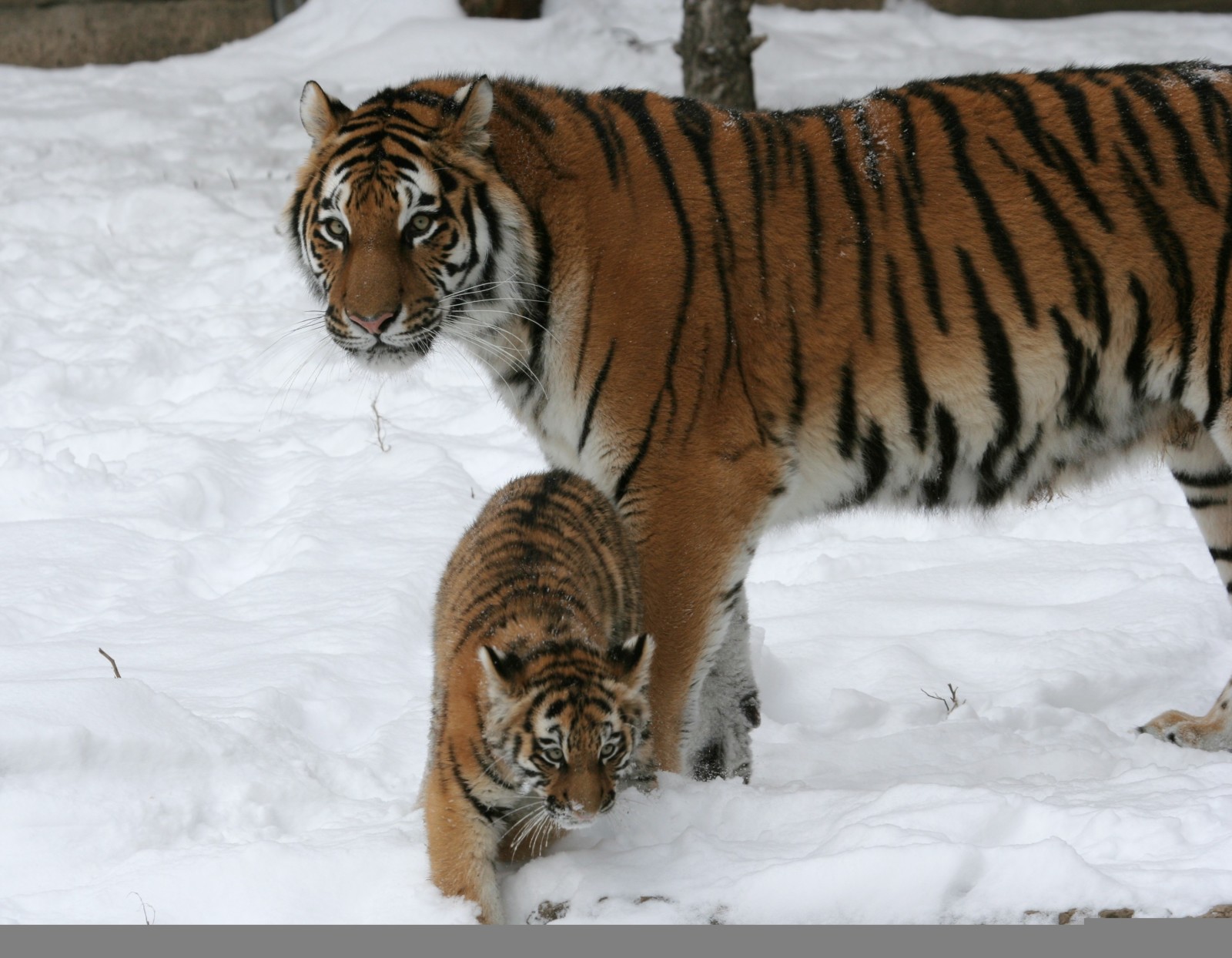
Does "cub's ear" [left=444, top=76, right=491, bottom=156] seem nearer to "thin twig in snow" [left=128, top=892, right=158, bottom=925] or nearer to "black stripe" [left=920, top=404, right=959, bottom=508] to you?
"black stripe" [left=920, top=404, right=959, bottom=508]

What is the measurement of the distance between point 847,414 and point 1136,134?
1095 millimetres

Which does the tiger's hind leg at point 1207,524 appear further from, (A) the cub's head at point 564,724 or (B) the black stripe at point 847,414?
(A) the cub's head at point 564,724

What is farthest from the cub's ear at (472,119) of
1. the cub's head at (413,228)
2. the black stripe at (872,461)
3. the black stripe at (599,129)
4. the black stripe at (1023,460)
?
the black stripe at (1023,460)

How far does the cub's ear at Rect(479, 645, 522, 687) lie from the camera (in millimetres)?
3160

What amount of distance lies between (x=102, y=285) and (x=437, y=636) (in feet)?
16.3

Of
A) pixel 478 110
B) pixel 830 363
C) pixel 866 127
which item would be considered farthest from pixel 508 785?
pixel 866 127

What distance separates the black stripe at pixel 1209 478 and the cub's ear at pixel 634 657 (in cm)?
213

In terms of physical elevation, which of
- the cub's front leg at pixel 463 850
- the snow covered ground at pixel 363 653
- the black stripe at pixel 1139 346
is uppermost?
the black stripe at pixel 1139 346

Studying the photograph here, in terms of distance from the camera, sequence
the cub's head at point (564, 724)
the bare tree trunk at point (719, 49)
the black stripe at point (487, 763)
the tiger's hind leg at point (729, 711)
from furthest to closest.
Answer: the bare tree trunk at point (719, 49) < the tiger's hind leg at point (729, 711) < the black stripe at point (487, 763) < the cub's head at point (564, 724)

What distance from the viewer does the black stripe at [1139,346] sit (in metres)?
3.88

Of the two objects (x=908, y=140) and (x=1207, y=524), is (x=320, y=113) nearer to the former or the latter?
(x=908, y=140)

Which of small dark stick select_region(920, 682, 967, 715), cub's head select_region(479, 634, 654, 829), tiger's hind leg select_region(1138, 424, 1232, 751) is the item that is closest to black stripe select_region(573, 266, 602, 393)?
cub's head select_region(479, 634, 654, 829)

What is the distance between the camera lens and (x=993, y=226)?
3.94 metres

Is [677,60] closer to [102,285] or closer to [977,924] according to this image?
[102,285]
